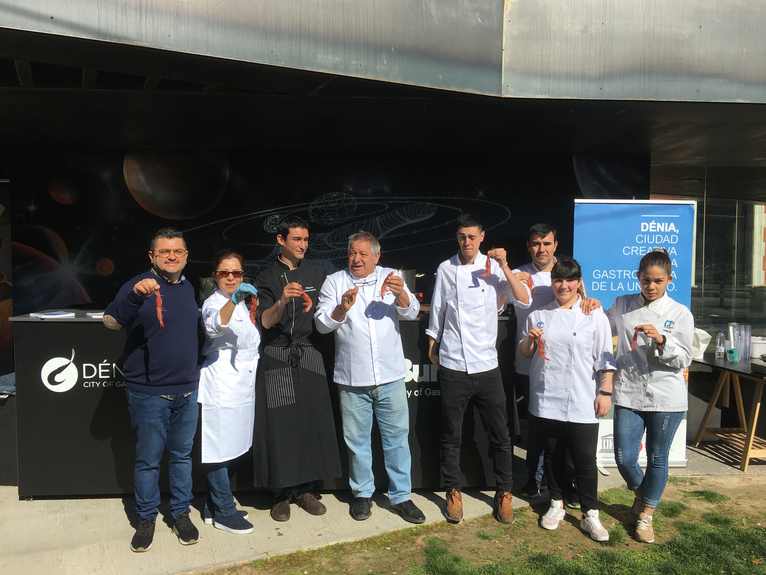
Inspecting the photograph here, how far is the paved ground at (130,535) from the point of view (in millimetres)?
3312

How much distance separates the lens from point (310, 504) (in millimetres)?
3941

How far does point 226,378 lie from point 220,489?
677mm

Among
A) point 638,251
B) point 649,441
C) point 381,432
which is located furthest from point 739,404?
point 381,432

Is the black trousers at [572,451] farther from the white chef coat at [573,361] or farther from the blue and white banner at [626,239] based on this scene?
the blue and white banner at [626,239]

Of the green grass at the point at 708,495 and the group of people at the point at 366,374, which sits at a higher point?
the group of people at the point at 366,374

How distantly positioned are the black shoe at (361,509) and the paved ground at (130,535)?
0.04m

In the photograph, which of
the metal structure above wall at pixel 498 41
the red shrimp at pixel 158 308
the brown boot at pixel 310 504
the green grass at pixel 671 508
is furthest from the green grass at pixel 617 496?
the red shrimp at pixel 158 308

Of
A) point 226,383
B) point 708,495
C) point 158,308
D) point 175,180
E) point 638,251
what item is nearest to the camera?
point 158,308

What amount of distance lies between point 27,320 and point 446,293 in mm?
2699

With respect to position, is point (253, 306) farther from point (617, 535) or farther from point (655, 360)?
point (617, 535)

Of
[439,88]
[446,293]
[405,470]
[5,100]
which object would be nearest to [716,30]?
[439,88]

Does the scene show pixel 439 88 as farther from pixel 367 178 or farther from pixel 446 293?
pixel 367 178

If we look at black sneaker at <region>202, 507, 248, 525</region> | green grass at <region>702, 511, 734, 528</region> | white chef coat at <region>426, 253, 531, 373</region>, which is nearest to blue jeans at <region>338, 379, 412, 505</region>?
white chef coat at <region>426, 253, 531, 373</region>

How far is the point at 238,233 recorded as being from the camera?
7.21 m
